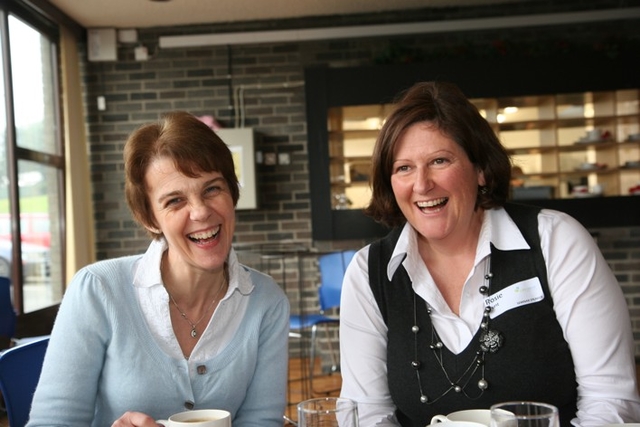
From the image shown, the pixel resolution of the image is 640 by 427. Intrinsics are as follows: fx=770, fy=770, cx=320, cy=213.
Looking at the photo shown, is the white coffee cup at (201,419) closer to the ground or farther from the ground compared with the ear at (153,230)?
closer to the ground

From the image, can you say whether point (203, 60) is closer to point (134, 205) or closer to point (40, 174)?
point (40, 174)

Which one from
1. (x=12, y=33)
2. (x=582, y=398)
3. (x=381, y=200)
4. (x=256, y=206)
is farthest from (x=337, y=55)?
(x=582, y=398)

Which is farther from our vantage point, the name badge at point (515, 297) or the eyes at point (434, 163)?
the eyes at point (434, 163)

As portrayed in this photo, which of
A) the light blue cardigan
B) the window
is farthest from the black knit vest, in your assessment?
the window

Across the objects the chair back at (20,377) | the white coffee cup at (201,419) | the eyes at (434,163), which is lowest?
the chair back at (20,377)

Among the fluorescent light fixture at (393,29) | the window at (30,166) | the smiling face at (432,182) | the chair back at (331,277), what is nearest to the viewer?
the smiling face at (432,182)

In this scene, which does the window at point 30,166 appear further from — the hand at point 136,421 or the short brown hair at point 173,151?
the hand at point 136,421

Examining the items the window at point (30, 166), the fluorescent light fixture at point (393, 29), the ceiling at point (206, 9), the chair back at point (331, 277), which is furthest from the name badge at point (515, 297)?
the fluorescent light fixture at point (393, 29)

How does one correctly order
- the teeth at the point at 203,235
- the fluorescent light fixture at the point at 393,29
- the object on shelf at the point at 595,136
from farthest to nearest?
the fluorescent light fixture at the point at 393,29 < the object on shelf at the point at 595,136 < the teeth at the point at 203,235

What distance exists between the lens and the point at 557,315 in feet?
5.53

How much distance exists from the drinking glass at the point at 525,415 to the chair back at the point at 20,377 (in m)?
1.22

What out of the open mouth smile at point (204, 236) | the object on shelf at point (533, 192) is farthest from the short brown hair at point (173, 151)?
the object on shelf at point (533, 192)

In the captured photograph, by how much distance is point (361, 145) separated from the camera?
669 cm

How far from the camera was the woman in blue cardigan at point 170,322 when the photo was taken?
162cm
